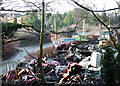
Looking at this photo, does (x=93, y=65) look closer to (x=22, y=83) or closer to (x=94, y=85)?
(x=94, y=85)

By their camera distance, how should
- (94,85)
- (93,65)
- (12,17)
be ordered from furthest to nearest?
(93,65)
(94,85)
(12,17)

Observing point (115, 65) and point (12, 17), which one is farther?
point (115, 65)

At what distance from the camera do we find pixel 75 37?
2253 centimetres

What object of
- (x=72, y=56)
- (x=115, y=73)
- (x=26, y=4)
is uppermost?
(x=26, y=4)

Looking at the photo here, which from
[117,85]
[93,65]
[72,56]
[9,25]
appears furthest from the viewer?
[72,56]

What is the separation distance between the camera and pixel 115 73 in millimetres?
4398

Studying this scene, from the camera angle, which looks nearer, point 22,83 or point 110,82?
point 110,82

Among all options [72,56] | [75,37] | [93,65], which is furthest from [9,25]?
[75,37]

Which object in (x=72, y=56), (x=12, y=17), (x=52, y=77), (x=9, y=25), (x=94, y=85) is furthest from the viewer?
(x=72, y=56)

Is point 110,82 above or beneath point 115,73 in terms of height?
beneath

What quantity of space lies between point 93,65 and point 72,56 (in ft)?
9.53

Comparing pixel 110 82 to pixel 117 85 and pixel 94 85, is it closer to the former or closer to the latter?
pixel 117 85

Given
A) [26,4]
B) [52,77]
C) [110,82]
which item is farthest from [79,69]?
[26,4]

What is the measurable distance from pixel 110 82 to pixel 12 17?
12.7ft
